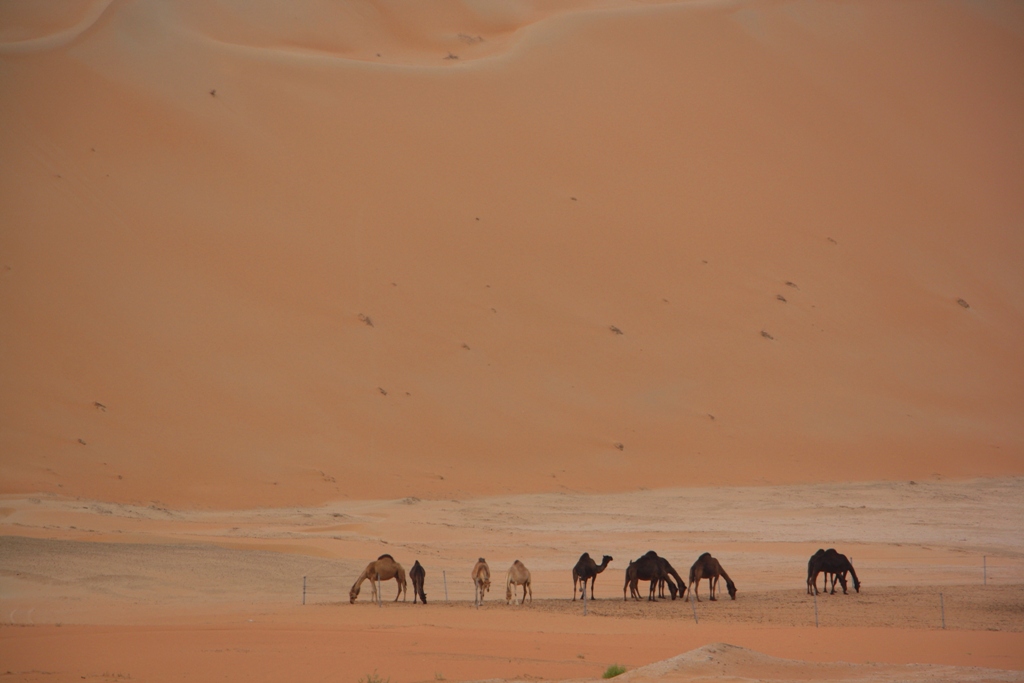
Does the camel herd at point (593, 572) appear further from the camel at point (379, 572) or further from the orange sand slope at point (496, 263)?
the orange sand slope at point (496, 263)

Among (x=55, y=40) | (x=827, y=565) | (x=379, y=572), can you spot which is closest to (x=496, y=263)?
(x=379, y=572)

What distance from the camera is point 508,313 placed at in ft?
112

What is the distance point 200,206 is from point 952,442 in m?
23.4

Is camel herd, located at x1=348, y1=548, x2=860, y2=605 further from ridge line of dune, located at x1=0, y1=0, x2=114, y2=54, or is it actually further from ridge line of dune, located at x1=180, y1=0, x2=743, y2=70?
ridge line of dune, located at x1=0, y1=0, x2=114, y2=54

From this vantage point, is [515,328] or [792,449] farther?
[515,328]

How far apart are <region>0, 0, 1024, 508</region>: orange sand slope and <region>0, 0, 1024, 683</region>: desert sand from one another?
122mm

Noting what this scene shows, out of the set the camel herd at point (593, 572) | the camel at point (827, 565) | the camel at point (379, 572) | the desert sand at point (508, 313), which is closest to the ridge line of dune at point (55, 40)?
the desert sand at point (508, 313)

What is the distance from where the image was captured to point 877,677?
10.3 m

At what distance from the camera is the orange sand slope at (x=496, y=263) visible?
100ft

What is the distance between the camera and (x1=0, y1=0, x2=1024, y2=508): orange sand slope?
100ft

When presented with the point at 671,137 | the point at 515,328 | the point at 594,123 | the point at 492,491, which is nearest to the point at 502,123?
the point at 594,123

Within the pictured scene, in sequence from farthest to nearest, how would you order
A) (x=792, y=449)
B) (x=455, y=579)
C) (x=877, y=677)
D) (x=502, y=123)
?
(x=502, y=123) < (x=792, y=449) < (x=455, y=579) < (x=877, y=677)

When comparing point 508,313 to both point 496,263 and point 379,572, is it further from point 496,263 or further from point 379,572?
point 379,572

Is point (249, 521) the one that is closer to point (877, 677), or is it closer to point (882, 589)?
point (882, 589)
